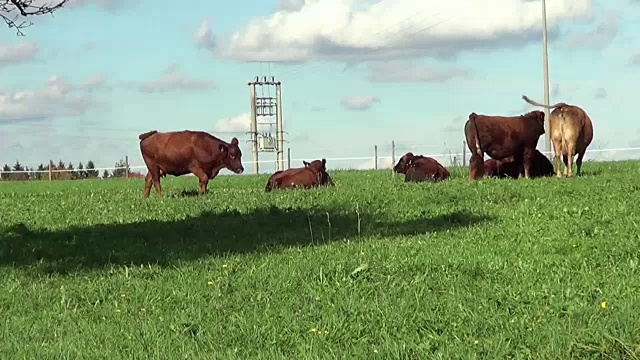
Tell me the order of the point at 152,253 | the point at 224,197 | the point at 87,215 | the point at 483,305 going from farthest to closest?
1. the point at 224,197
2. the point at 87,215
3. the point at 152,253
4. the point at 483,305

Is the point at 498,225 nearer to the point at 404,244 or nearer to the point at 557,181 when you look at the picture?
the point at 404,244

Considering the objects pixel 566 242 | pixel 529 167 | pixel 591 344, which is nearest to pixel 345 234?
pixel 566 242

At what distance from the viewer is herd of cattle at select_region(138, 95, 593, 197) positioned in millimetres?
21750

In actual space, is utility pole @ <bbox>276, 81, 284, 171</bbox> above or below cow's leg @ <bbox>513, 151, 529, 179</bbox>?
above

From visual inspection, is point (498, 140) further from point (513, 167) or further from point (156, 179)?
point (156, 179)

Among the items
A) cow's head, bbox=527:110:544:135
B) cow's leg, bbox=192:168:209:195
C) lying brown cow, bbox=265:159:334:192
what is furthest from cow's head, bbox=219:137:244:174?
cow's head, bbox=527:110:544:135

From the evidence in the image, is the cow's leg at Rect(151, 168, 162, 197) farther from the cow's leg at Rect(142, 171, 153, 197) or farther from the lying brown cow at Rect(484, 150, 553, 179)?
the lying brown cow at Rect(484, 150, 553, 179)

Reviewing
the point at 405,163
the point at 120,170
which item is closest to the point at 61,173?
the point at 120,170

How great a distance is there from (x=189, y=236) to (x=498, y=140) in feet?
36.3

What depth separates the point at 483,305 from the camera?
721 centimetres

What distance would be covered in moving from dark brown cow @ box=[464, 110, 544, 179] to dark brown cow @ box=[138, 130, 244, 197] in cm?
573

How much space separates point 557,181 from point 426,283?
10796mm

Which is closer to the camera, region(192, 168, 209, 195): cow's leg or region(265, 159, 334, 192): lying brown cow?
region(192, 168, 209, 195): cow's leg

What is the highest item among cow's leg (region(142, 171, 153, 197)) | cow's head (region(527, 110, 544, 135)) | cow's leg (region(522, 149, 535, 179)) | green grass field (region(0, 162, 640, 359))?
cow's head (region(527, 110, 544, 135))
